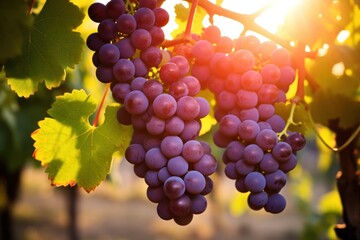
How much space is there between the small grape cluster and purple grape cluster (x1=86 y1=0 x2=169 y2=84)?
100 millimetres

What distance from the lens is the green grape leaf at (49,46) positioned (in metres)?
0.94

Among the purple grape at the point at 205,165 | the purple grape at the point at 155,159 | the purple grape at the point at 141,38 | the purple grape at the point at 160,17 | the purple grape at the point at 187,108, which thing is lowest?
the purple grape at the point at 155,159

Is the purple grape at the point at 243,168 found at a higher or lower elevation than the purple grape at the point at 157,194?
higher

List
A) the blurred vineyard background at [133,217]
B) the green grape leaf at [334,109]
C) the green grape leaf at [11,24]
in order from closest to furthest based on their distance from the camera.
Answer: the green grape leaf at [11,24], the green grape leaf at [334,109], the blurred vineyard background at [133,217]

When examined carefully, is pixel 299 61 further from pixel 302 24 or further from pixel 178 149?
pixel 178 149

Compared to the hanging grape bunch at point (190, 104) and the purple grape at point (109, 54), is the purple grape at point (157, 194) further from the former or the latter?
the purple grape at point (109, 54)

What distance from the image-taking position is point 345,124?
1195 millimetres

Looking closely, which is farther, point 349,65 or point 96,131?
point 349,65

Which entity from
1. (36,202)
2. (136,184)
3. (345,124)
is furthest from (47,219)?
(345,124)

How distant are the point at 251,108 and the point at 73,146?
39 centimetres

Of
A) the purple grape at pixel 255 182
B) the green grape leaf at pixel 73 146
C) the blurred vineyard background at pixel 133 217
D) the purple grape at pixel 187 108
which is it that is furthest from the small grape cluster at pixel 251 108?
the blurred vineyard background at pixel 133 217

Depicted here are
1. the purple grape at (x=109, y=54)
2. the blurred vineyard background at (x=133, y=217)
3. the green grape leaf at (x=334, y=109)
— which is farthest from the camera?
the blurred vineyard background at (x=133, y=217)

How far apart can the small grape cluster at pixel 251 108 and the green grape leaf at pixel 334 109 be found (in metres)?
0.26

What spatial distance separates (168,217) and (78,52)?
402mm
